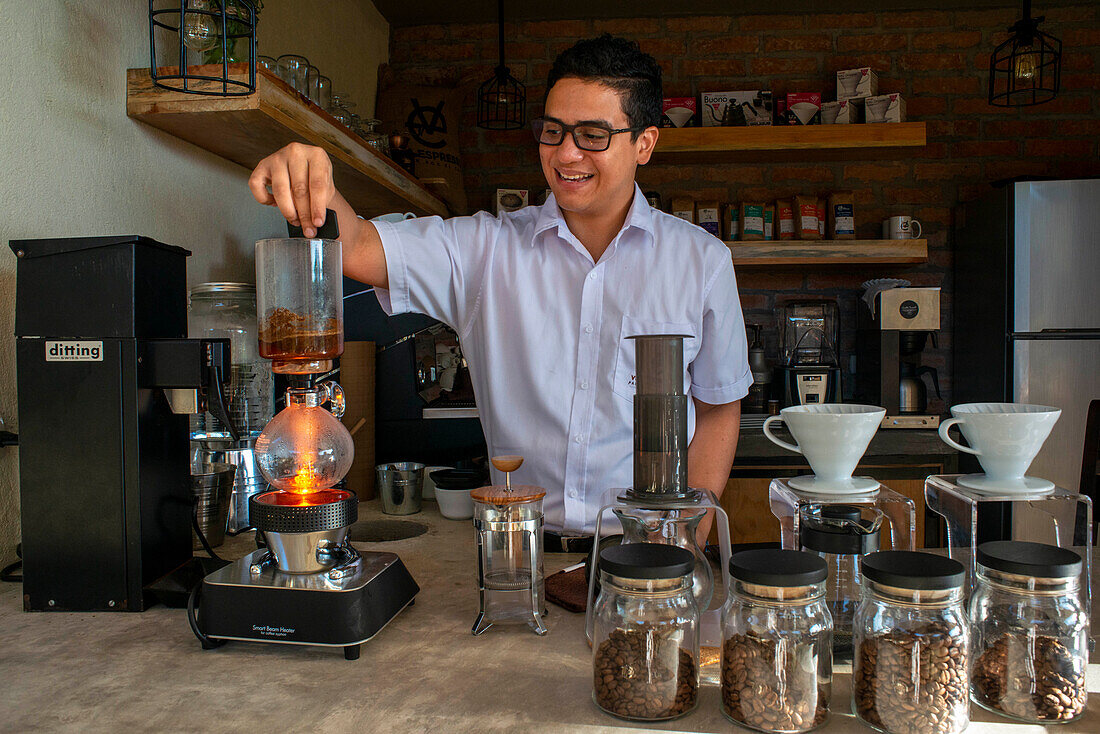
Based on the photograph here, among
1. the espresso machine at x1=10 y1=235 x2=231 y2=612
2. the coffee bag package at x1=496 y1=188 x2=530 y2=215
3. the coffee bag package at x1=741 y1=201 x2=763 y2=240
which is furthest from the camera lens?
the coffee bag package at x1=496 y1=188 x2=530 y2=215

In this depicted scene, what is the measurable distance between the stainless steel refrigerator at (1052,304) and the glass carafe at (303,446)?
289 cm

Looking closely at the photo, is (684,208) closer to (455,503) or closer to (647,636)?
(455,503)

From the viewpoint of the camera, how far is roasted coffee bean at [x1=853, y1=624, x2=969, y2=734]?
28.8 inches

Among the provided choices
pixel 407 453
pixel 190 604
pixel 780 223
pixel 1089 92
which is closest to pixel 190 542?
pixel 190 604

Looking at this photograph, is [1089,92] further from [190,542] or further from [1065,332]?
[190,542]

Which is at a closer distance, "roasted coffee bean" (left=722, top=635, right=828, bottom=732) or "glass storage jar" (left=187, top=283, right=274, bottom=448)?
"roasted coffee bean" (left=722, top=635, right=828, bottom=732)

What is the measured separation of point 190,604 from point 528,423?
30.0 inches

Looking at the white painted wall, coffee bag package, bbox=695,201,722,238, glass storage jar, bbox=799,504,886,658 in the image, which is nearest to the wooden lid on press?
glass storage jar, bbox=799,504,886,658

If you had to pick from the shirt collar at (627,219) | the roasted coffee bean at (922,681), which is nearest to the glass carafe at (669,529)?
the roasted coffee bean at (922,681)

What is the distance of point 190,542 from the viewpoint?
1.30m

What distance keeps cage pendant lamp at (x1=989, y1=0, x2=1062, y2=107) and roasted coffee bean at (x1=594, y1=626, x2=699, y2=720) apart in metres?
2.52

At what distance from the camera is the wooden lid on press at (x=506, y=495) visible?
3.25 feet

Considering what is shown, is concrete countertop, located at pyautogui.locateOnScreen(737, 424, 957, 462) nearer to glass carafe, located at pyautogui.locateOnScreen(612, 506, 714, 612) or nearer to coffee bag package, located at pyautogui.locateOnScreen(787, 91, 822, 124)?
coffee bag package, located at pyautogui.locateOnScreen(787, 91, 822, 124)

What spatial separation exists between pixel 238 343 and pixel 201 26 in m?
0.70
